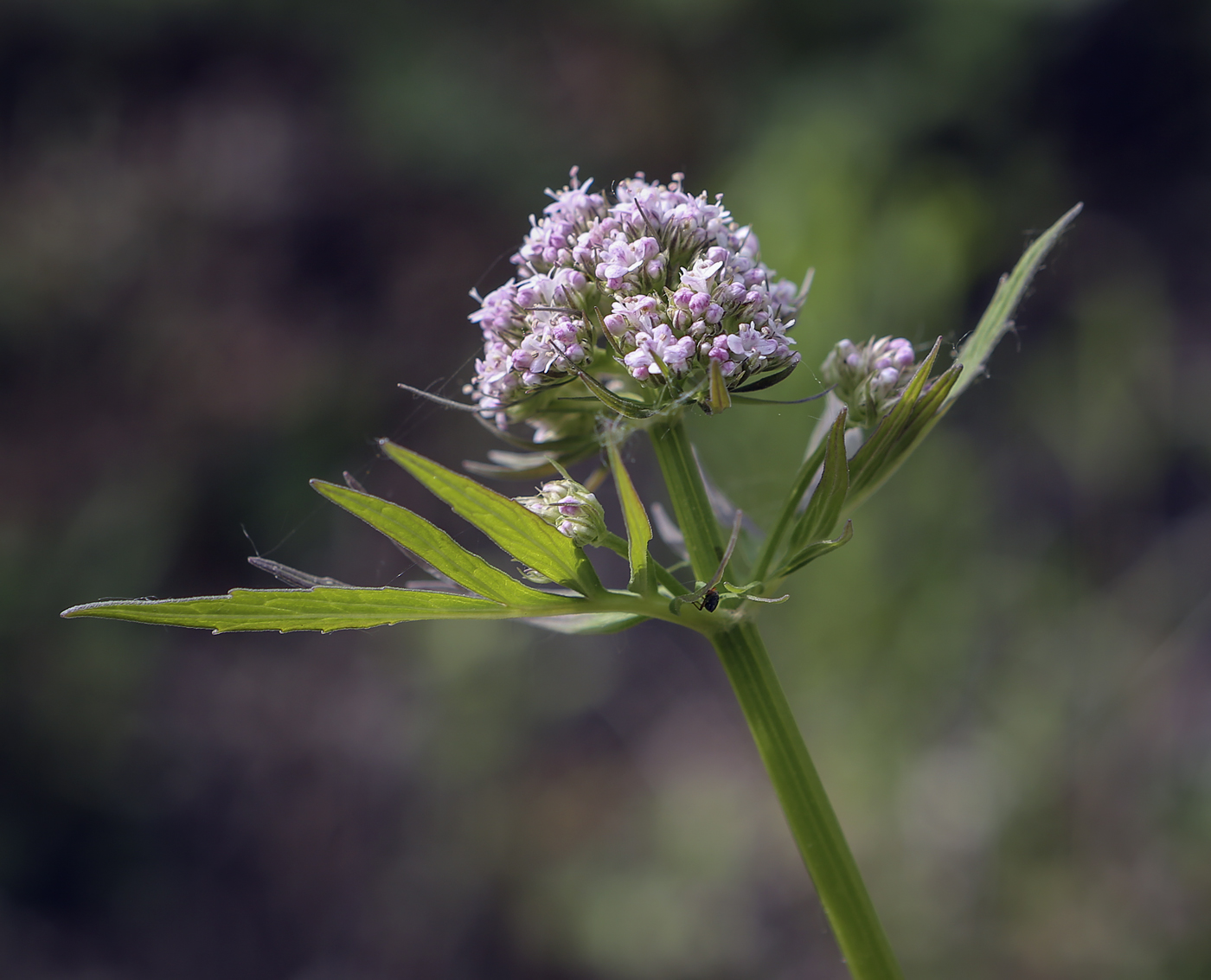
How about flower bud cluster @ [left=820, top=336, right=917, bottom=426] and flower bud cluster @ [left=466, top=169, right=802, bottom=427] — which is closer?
flower bud cluster @ [left=466, top=169, right=802, bottom=427]

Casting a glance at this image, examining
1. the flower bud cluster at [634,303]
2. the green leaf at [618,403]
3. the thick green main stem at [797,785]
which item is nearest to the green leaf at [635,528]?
the green leaf at [618,403]

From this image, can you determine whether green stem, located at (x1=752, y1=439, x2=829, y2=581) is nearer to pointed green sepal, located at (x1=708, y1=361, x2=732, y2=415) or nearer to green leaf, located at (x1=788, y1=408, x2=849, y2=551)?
green leaf, located at (x1=788, y1=408, x2=849, y2=551)

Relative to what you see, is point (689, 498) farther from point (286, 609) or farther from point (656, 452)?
point (286, 609)

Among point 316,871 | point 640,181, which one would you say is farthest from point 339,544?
point 640,181

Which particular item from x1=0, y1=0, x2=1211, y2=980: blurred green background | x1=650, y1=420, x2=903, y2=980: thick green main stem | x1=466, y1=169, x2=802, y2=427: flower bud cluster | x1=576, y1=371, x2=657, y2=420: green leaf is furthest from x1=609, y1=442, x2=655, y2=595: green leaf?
x1=0, y1=0, x2=1211, y2=980: blurred green background

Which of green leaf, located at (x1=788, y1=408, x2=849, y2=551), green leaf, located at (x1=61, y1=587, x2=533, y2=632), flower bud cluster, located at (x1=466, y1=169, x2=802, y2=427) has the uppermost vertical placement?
flower bud cluster, located at (x1=466, y1=169, x2=802, y2=427)

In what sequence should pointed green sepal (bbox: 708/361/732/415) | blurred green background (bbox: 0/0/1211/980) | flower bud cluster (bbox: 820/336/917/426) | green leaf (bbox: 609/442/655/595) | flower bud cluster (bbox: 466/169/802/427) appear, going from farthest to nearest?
blurred green background (bbox: 0/0/1211/980), flower bud cluster (bbox: 820/336/917/426), flower bud cluster (bbox: 466/169/802/427), pointed green sepal (bbox: 708/361/732/415), green leaf (bbox: 609/442/655/595)

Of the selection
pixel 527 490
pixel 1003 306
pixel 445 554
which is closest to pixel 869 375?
pixel 1003 306
